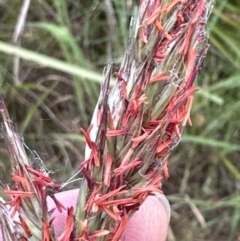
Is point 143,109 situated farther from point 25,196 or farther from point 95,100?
point 95,100

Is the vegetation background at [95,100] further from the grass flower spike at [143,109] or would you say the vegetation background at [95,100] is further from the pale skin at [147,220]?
the grass flower spike at [143,109]

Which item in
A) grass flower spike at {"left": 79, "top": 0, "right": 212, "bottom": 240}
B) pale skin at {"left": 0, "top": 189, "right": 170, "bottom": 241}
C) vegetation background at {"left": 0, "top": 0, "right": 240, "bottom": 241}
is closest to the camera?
grass flower spike at {"left": 79, "top": 0, "right": 212, "bottom": 240}

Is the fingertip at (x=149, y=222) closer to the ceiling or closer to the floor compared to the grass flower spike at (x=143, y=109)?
closer to the floor

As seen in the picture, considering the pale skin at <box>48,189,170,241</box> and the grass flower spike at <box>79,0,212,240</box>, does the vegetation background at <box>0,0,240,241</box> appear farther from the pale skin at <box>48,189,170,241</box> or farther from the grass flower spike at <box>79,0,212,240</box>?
the grass flower spike at <box>79,0,212,240</box>

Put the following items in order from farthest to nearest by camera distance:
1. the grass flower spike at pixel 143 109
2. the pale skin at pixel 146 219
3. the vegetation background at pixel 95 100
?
the vegetation background at pixel 95 100, the pale skin at pixel 146 219, the grass flower spike at pixel 143 109

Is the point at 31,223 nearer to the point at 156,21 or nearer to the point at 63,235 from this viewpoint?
the point at 63,235

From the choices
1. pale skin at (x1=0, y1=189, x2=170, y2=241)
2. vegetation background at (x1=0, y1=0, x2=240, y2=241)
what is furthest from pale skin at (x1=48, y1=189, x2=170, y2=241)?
vegetation background at (x1=0, y1=0, x2=240, y2=241)

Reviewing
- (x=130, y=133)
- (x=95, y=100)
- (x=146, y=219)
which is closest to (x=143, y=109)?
(x=130, y=133)

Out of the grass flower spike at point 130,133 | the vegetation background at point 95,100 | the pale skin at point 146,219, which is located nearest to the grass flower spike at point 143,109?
the grass flower spike at point 130,133
